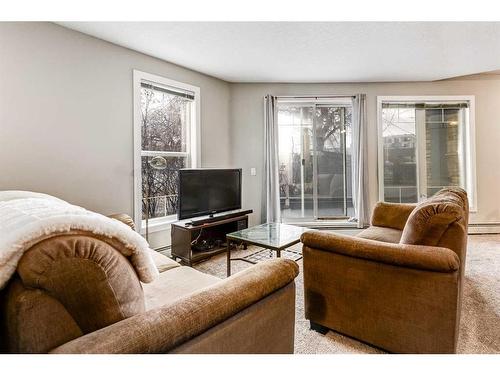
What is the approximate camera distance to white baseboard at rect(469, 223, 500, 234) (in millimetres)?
4129

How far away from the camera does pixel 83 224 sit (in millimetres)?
748

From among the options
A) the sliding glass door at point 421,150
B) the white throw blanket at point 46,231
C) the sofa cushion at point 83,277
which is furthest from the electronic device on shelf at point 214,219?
the sliding glass door at point 421,150

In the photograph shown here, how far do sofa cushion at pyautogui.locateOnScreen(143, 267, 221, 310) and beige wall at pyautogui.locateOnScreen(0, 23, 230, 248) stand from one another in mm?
1477

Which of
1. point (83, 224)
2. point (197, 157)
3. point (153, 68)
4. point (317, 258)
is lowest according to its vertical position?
point (317, 258)

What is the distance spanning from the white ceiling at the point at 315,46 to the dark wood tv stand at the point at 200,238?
74.5 inches

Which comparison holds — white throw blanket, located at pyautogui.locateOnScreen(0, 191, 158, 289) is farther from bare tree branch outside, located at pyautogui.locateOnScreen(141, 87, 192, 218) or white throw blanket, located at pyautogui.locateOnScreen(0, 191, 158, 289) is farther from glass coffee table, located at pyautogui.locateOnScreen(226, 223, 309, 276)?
bare tree branch outside, located at pyautogui.locateOnScreen(141, 87, 192, 218)

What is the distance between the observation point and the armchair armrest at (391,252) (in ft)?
4.39

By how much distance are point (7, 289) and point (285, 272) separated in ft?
2.96

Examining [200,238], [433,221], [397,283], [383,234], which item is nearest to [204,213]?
[200,238]

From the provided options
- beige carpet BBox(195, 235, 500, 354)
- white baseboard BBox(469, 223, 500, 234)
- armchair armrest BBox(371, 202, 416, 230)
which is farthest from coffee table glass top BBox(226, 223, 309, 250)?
white baseboard BBox(469, 223, 500, 234)

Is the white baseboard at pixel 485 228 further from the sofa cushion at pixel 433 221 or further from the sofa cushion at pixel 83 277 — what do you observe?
the sofa cushion at pixel 83 277
